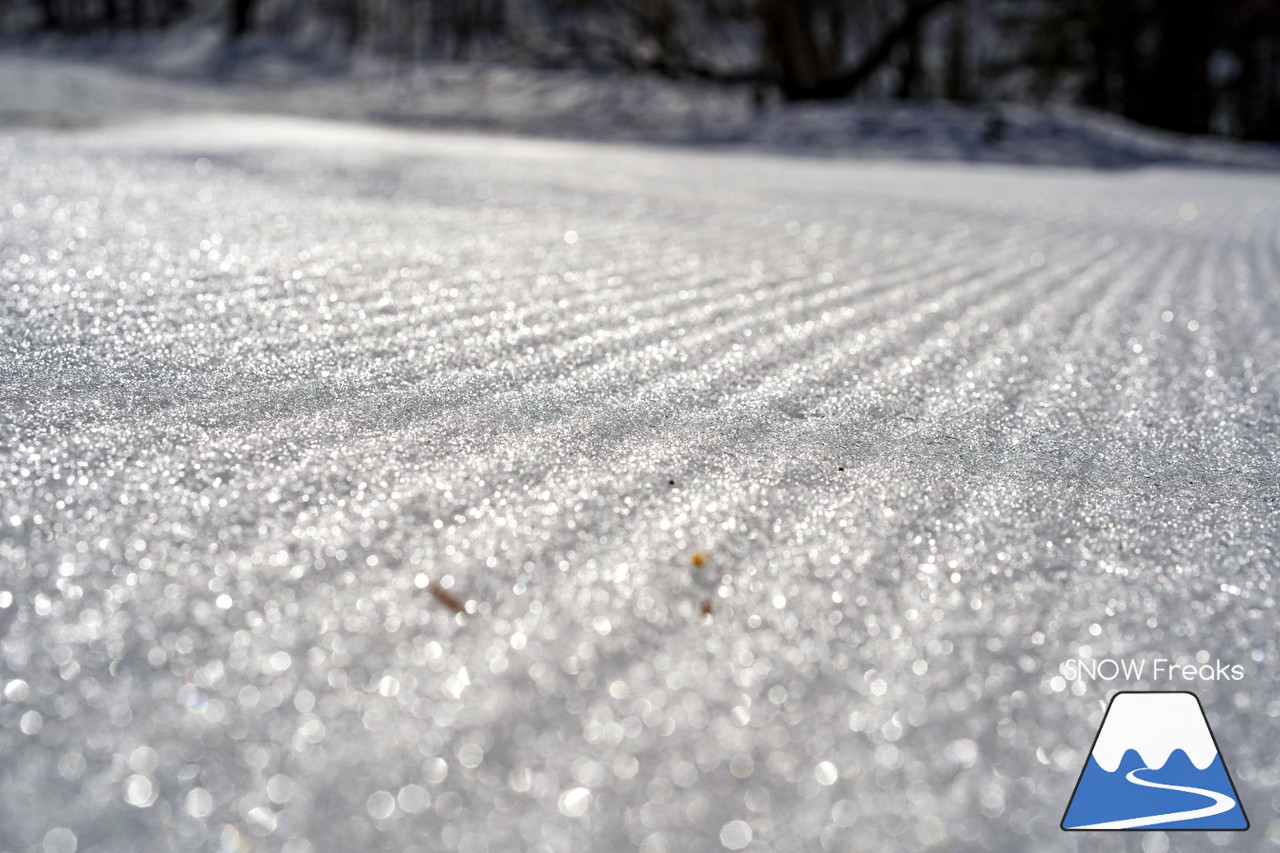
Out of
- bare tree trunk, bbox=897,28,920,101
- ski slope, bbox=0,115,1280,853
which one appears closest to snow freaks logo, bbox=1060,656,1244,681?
ski slope, bbox=0,115,1280,853

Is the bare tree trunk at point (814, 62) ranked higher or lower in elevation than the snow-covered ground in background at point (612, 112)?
higher

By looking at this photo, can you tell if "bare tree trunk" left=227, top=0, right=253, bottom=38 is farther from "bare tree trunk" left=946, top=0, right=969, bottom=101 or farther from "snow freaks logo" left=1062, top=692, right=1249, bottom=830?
"snow freaks logo" left=1062, top=692, right=1249, bottom=830

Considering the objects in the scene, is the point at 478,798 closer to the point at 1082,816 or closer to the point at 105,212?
the point at 1082,816

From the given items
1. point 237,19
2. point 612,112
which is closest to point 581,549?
point 612,112

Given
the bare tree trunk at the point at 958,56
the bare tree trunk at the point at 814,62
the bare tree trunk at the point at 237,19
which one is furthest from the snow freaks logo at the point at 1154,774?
the bare tree trunk at the point at 237,19

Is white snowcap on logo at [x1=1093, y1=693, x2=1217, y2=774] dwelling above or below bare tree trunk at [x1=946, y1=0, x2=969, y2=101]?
below

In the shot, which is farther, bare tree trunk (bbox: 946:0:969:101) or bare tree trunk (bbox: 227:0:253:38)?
bare tree trunk (bbox: 946:0:969:101)

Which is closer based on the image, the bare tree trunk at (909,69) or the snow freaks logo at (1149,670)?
the snow freaks logo at (1149,670)

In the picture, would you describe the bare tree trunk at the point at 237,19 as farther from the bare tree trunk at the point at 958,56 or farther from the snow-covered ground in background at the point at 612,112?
the bare tree trunk at the point at 958,56
